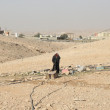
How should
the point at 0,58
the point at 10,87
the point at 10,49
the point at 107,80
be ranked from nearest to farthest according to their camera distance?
the point at 10,87 → the point at 107,80 → the point at 0,58 → the point at 10,49

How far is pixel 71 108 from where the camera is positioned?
7.40 m

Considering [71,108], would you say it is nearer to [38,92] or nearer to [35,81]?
[38,92]

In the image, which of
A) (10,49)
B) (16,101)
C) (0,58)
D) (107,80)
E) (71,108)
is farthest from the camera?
(10,49)

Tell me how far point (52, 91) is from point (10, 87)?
7.15 feet

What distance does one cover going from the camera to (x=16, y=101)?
839 cm

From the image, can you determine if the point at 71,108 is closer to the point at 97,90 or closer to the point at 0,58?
the point at 97,90

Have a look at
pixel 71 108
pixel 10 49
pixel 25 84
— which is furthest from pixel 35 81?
pixel 10 49

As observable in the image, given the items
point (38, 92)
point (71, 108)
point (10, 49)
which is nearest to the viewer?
point (71, 108)

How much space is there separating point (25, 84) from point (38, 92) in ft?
6.30

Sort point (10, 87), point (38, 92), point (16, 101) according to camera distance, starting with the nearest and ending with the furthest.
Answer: point (16, 101) → point (38, 92) → point (10, 87)

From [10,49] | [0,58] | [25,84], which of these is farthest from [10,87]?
[10,49]

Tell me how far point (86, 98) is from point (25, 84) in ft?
12.4

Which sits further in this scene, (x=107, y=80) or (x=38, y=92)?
(x=107, y=80)

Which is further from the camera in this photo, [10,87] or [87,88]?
[10,87]
